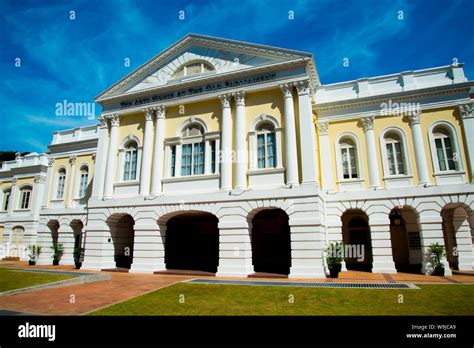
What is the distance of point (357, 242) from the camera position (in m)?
20.2

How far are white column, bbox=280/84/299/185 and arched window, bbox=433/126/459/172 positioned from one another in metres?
8.49

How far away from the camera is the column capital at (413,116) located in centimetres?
1822

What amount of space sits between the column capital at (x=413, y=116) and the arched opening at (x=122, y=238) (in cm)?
1871

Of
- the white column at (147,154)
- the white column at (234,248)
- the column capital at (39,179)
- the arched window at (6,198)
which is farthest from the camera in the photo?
the arched window at (6,198)

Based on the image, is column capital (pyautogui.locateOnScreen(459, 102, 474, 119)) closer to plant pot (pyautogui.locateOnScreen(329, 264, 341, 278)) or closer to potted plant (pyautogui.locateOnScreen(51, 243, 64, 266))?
plant pot (pyautogui.locateOnScreen(329, 264, 341, 278))

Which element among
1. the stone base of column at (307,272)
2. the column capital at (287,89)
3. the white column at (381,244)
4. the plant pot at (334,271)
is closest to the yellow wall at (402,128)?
the white column at (381,244)

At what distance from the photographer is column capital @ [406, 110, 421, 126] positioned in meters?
18.2

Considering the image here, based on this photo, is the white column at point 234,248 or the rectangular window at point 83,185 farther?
the rectangular window at point 83,185

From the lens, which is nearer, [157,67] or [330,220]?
[330,220]

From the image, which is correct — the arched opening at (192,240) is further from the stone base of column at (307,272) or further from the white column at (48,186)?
the white column at (48,186)

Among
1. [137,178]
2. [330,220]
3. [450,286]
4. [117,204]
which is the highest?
[137,178]
